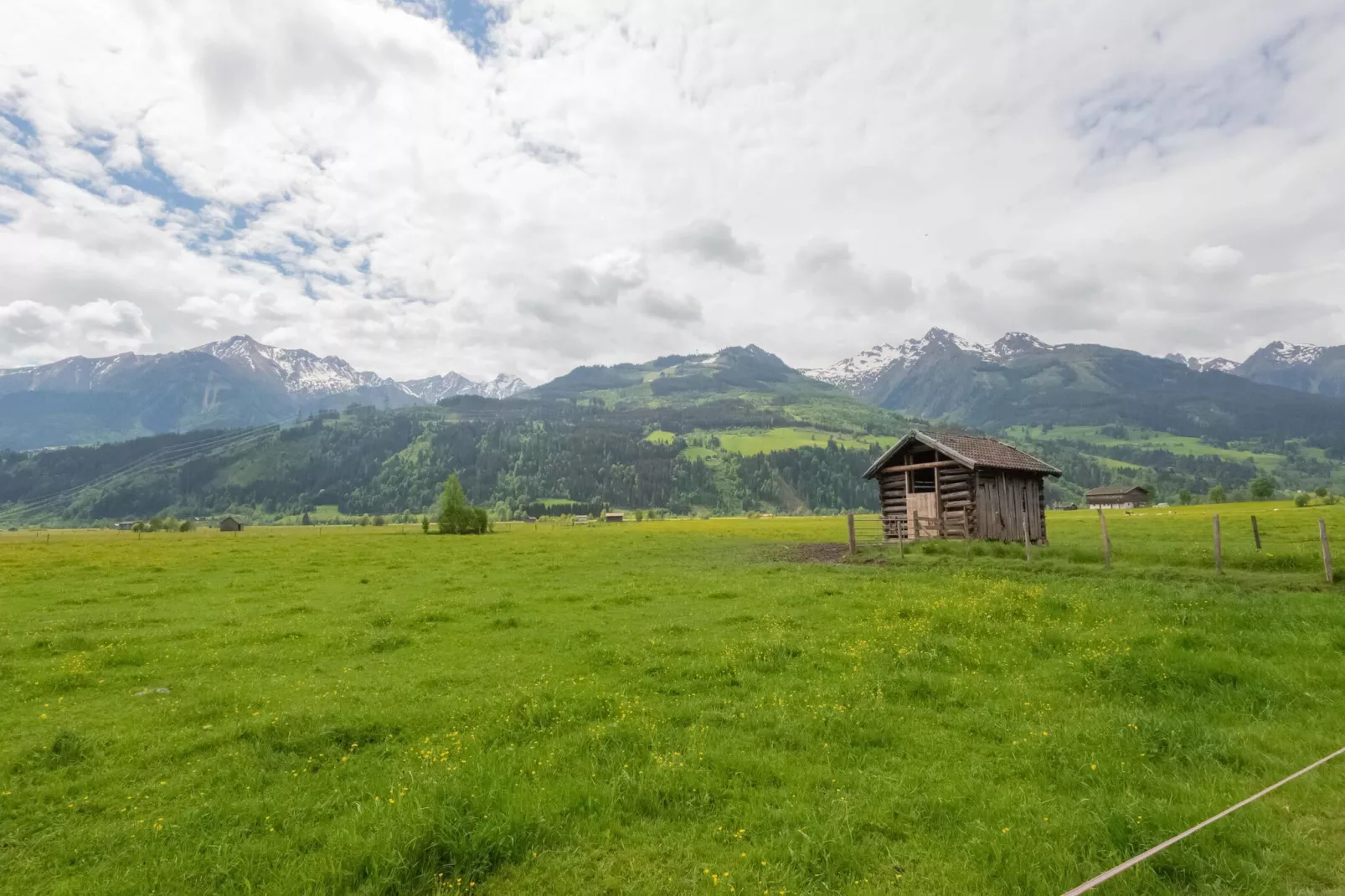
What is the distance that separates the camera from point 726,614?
21.0 meters

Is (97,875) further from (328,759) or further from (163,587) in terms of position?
(163,587)

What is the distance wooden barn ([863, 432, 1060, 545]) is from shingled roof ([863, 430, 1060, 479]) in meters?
0.05

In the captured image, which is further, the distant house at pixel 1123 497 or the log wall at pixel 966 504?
the distant house at pixel 1123 497

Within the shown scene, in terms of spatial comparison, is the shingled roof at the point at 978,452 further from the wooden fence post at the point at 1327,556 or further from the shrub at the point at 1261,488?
the shrub at the point at 1261,488

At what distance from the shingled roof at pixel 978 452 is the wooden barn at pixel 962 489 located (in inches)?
2.0

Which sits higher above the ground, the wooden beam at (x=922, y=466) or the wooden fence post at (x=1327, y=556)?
the wooden beam at (x=922, y=466)

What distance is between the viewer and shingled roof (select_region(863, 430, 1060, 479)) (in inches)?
1608

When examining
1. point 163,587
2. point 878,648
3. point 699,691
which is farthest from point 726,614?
point 163,587

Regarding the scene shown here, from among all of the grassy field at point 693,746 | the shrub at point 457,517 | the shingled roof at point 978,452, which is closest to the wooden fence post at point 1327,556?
the grassy field at point 693,746

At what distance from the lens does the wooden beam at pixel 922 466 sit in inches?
1682

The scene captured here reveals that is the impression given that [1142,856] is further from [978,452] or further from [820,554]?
[978,452]

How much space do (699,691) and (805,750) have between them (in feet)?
12.2

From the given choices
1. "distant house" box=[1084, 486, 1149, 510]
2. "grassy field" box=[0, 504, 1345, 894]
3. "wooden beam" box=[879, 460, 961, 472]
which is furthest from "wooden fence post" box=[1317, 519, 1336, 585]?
"distant house" box=[1084, 486, 1149, 510]

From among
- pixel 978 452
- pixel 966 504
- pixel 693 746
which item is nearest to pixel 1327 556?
pixel 966 504
